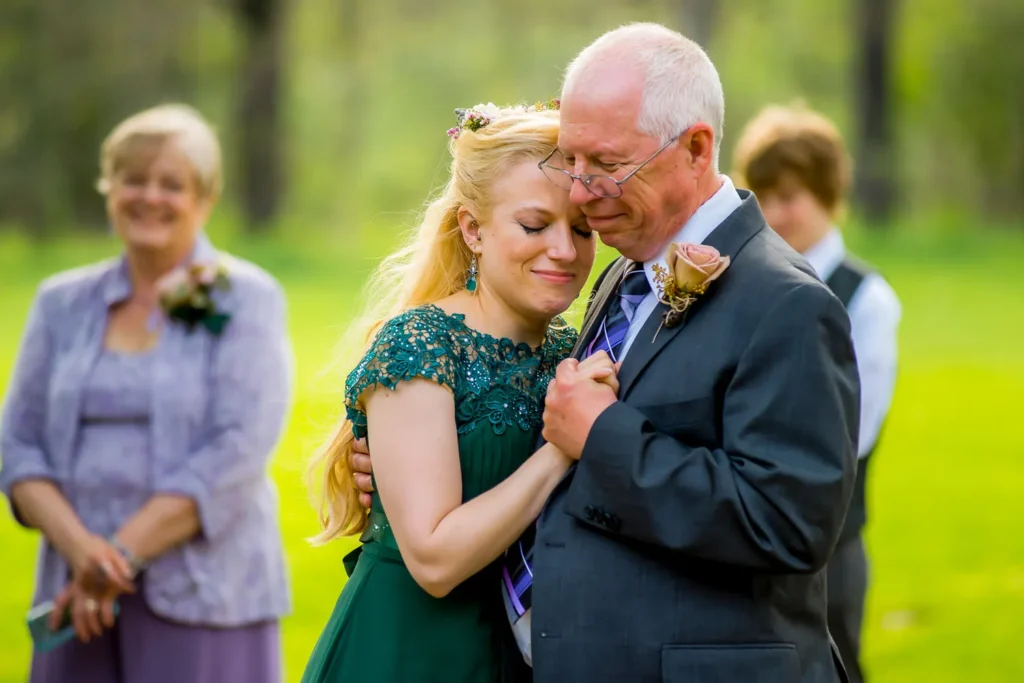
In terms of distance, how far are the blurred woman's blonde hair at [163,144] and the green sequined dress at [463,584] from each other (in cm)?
212

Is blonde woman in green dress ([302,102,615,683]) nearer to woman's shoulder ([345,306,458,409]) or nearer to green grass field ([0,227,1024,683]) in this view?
woman's shoulder ([345,306,458,409])

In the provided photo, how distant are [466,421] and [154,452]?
1.96 m

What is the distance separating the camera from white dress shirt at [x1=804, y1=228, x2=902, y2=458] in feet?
13.9

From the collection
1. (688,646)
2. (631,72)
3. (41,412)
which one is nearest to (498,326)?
(631,72)

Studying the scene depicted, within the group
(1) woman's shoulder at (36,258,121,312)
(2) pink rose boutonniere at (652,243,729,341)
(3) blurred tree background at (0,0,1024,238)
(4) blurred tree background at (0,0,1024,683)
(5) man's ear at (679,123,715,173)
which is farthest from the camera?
(3) blurred tree background at (0,0,1024,238)

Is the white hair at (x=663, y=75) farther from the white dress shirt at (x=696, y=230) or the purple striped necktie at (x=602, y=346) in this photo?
the purple striped necktie at (x=602, y=346)

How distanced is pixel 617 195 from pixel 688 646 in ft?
2.97

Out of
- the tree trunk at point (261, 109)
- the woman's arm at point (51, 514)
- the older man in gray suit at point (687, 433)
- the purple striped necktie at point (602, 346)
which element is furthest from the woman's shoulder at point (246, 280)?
the tree trunk at point (261, 109)

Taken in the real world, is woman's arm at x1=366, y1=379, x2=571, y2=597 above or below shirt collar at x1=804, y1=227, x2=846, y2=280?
below

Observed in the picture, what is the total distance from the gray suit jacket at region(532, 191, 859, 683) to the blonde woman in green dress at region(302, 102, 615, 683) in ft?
0.57

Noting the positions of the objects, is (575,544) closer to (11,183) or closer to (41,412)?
(41,412)

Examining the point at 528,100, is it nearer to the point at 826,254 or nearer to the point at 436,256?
the point at 826,254

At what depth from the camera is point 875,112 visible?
17469 mm

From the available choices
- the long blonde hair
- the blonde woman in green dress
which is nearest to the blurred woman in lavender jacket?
the long blonde hair
